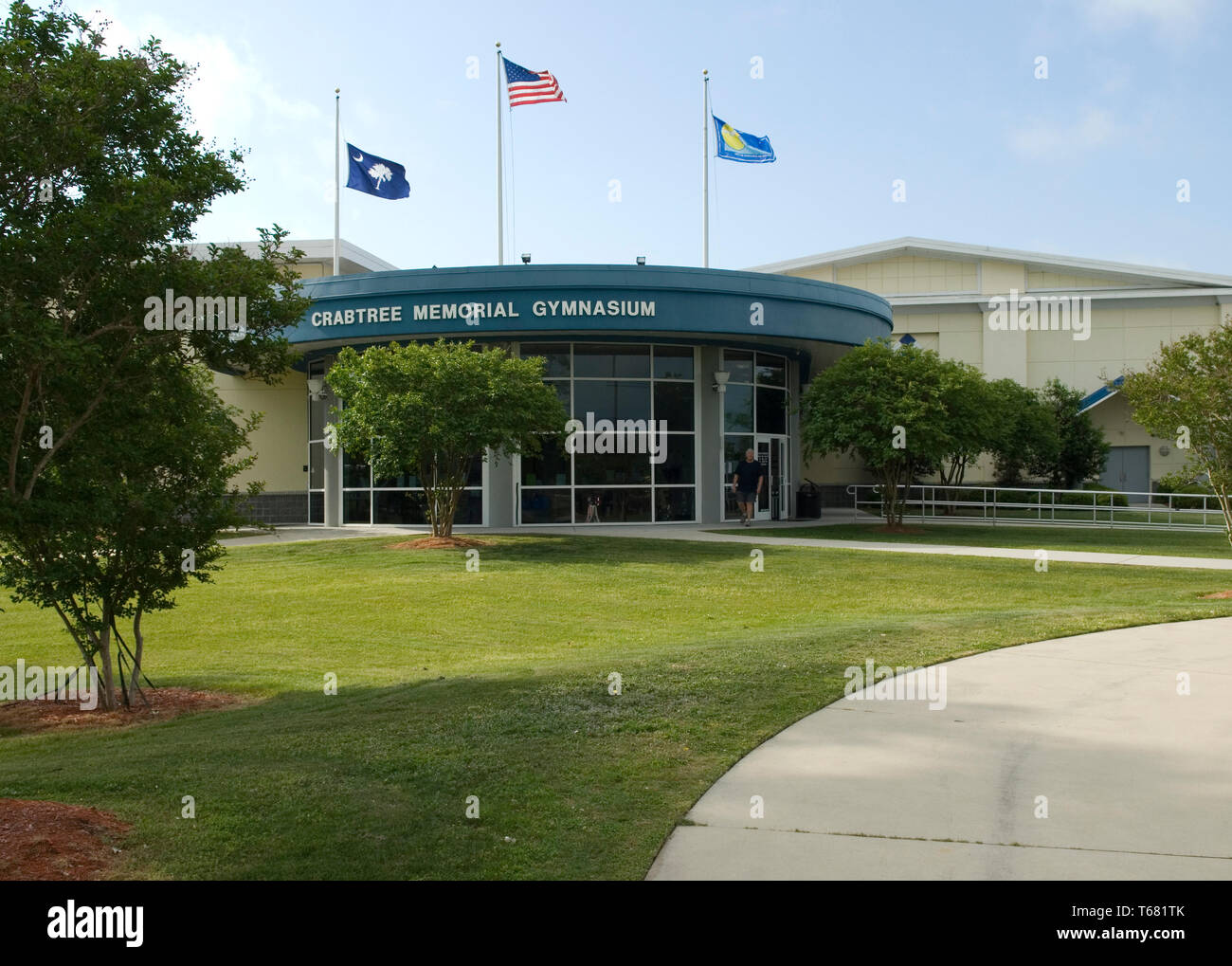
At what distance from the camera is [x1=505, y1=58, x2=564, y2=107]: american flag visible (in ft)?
93.5

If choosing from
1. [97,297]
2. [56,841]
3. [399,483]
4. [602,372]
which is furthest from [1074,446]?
[56,841]

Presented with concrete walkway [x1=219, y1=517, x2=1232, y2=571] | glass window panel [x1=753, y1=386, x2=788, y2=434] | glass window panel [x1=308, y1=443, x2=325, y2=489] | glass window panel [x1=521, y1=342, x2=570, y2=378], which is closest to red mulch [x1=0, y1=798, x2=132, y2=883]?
concrete walkway [x1=219, y1=517, x2=1232, y2=571]

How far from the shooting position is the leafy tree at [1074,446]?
40.7 metres

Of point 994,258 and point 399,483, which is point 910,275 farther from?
point 399,483

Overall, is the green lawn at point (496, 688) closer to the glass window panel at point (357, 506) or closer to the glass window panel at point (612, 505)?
the glass window panel at point (612, 505)

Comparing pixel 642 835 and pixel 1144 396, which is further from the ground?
pixel 1144 396

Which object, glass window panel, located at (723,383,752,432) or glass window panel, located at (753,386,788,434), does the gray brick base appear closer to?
glass window panel, located at (723,383,752,432)

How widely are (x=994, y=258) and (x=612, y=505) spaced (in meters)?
29.2

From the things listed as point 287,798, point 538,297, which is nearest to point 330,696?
point 287,798

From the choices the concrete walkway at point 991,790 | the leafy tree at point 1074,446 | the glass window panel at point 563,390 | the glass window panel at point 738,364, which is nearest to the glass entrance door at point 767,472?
the glass window panel at point 738,364

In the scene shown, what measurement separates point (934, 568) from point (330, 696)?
1207 cm

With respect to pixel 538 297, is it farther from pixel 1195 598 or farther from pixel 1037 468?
pixel 1037 468

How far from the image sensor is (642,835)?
492 centimetres

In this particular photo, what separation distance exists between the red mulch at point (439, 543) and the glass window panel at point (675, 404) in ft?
21.8
